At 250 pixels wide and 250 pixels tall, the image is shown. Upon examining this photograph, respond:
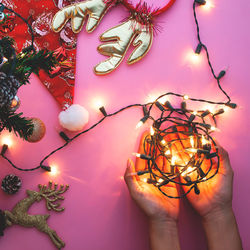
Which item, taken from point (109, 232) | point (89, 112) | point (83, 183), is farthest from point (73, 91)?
point (109, 232)

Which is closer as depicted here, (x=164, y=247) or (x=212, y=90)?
(x=164, y=247)

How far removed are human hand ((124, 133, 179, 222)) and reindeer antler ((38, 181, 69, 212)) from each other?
0.34 meters

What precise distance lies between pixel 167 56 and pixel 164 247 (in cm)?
96

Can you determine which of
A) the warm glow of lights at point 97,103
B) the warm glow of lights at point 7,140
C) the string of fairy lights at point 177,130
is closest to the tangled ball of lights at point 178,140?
the string of fairy lights at point 177,130

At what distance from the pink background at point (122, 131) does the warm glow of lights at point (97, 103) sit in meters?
0.02

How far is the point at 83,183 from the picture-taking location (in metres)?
1.27

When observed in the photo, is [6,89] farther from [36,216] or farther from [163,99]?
[163,99]

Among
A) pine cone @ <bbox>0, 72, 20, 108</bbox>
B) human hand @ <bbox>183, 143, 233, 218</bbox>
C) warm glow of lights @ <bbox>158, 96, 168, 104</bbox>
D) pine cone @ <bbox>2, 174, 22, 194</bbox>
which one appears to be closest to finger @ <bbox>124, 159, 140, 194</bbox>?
human hand @ <bbox>183, 143, 233, 218</bbox>

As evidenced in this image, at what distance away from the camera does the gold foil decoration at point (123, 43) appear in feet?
4.37

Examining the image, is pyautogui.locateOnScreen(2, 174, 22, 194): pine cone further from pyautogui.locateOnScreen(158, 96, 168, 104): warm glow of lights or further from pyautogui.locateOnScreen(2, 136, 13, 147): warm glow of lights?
pyautogui.locateOnScreen(158, 96, 168, 104): warm glow of lights

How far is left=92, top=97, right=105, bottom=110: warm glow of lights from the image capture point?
1332 millimetres

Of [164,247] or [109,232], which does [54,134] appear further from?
[164,247]

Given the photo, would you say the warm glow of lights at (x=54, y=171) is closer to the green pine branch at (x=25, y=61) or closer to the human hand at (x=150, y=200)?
the human hand at (x=150, y=200)

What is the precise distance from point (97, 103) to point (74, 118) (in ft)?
0.59
